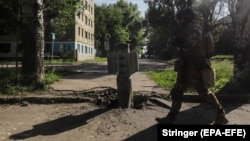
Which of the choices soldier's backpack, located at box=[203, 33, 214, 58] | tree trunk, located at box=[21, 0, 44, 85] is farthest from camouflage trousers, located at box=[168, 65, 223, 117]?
tree trunk, located at box=[21, 0, 44, 85]

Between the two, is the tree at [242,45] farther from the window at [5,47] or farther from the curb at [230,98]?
the window at [5,47]

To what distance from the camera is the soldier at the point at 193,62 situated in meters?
6.68

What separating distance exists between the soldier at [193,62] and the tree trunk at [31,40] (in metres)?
5.25

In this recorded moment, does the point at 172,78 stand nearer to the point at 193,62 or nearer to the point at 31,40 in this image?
the point at 31,40

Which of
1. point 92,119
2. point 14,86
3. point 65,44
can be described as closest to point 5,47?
point 65,44

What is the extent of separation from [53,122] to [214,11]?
1753 inches

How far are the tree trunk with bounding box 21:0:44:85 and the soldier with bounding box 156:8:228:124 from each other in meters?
5.25

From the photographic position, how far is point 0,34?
59.3m

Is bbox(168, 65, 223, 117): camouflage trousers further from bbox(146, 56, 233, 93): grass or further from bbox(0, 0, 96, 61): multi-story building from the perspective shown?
bbox(0, 0, 96, 61): multi-story building

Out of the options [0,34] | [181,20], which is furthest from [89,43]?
[181,20]

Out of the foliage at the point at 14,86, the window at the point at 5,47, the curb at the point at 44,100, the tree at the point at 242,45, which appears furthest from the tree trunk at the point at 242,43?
the window at the point at 5,47

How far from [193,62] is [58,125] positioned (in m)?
2.49

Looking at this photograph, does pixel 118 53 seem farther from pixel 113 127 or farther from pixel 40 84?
pixel 40 84

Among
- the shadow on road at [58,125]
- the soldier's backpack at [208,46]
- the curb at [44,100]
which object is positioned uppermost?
the soldier's backpack at [208,46]
